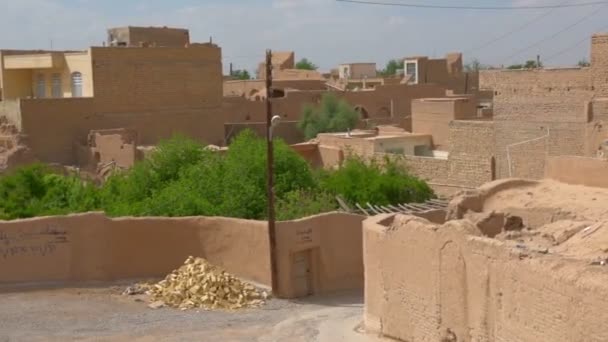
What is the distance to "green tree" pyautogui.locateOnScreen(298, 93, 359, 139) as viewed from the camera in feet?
132

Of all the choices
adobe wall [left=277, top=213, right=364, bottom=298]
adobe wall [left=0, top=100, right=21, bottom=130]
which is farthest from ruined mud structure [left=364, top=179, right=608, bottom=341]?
adobe wall [left=0, top=100, right=21, bottom=130]

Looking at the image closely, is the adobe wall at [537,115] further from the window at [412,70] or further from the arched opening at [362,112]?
the window at [412,70]

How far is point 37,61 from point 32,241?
2234cm

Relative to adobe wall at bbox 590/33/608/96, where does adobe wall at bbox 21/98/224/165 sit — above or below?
below

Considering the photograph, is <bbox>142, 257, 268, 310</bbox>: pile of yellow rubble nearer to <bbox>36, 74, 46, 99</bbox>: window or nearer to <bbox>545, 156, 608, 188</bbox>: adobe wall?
<bbox>545, 156, 608, 188</bbox>: adobe wall

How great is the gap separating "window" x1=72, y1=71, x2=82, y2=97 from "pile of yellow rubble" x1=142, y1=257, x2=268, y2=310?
19904mm

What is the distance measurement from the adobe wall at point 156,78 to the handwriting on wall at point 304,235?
18.3 meters

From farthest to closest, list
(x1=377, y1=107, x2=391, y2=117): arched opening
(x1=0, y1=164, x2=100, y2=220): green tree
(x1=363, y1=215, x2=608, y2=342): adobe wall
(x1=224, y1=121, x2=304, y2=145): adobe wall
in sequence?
(x1=377, y1=107, x2=391, y2=117): arched opening < (x1=224, y1=121, x2=304, y2=145): adobe wall < (x1=0, y1=164, x2=100, y2=220): green tree < (x1=363, y1=215, x2=608, y2=342): adobe wall

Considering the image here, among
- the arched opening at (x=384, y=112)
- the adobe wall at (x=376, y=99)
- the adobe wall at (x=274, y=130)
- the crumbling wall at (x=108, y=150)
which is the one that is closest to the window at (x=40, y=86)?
the crumbling wall at (x=108, y=150)

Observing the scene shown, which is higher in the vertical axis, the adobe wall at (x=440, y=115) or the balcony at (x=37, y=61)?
the balcony at (x=37, y=61)

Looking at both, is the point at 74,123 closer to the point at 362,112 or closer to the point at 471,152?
the point at 471,152

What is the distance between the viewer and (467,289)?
11211 mm

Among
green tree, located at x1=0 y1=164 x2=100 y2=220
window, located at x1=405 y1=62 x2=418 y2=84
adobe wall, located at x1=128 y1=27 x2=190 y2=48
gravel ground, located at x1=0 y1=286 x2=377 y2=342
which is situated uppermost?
adobe wall, located at x1=128 y1=27 x2=190 y2=48

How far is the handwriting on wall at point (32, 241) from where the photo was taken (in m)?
16.6
